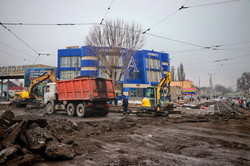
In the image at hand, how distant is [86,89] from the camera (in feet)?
46.2

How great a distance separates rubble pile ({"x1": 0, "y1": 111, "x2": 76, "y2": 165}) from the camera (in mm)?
4172

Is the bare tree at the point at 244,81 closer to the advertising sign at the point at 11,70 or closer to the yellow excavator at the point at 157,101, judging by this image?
the yellow excavator at the point at 157,101

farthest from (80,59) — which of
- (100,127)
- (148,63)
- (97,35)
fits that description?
(100,127)

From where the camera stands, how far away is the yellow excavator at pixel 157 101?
15.2 metres

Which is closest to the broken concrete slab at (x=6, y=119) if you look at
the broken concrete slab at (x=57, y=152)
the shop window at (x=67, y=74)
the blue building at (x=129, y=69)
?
the broken concrete slab at (x=57, y=152)

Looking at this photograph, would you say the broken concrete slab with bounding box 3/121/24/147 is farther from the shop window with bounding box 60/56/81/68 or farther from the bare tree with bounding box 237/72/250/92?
the bare tree with bounding box 237/72/250/92

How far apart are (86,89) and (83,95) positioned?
532mm

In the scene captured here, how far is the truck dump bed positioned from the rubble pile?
339 inches

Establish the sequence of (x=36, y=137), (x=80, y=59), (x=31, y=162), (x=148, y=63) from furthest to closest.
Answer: (x=148, y=63), (x=80, y=59), (x=36, y=137), (x=31, y=162)

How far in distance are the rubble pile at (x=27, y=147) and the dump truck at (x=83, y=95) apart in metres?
8.70

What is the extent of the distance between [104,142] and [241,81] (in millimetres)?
92583

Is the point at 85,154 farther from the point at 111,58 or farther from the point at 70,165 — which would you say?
the point at 111,58

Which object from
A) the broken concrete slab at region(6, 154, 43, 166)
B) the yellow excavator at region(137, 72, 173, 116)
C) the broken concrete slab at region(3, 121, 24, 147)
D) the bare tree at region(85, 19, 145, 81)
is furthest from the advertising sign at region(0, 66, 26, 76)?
the broken concrete slab at region(6, 154, 43, 166)

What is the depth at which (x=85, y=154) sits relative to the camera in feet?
→ 17.0
